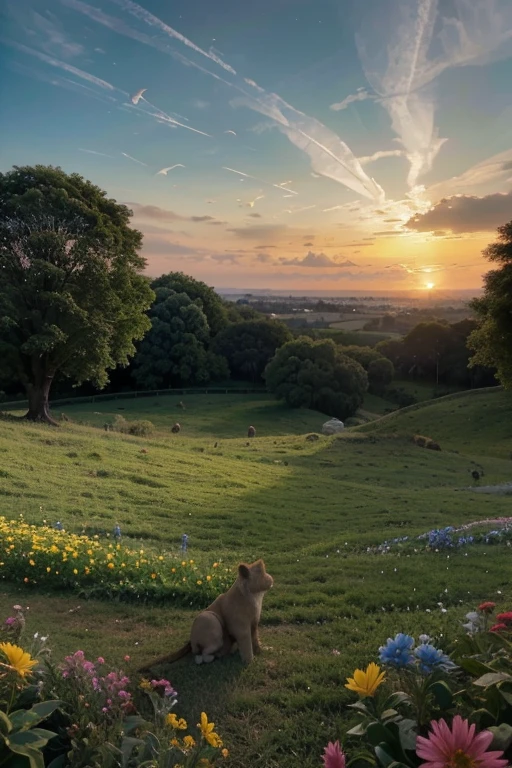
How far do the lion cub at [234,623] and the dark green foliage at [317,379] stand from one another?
1830 inches

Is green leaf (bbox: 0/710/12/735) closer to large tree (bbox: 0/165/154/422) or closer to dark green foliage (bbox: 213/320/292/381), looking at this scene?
large tree (bbox: 0/165/154/422)

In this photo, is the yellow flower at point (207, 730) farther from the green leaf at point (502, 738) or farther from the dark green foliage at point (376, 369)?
the dark green foliage at point (376, 369)

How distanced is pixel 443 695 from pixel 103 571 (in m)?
6.03

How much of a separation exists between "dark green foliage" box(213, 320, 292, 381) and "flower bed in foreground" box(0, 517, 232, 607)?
54235mm

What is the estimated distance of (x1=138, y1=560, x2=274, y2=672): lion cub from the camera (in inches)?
216

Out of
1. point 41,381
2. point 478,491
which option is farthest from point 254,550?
point 41,381

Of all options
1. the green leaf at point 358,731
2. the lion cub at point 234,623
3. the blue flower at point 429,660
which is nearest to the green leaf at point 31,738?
the green leaf at point 358,731

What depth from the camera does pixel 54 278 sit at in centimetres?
2620

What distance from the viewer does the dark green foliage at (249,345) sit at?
63.8m

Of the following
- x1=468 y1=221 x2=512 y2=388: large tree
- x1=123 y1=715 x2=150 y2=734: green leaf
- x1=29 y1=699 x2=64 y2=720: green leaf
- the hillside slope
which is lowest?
the hillside slope

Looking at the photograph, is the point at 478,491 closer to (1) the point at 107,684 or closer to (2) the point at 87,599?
(2) the point at 87,599

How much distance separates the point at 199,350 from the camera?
60.4m

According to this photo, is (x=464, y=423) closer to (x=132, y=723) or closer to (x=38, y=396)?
(x=38, y=396)

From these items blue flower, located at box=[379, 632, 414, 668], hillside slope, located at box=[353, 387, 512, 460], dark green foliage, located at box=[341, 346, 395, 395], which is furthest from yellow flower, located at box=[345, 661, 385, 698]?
dark green foliage, located at box=[341, 346, 395, 395]
